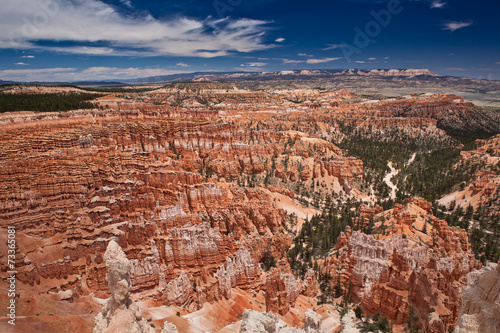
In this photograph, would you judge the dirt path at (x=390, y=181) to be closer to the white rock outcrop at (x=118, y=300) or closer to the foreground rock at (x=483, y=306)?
the foreground rock at (x=483, y=306)

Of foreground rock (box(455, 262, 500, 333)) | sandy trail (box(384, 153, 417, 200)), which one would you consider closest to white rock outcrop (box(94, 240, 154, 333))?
foreground rock (box(455, 262, 500, 333))

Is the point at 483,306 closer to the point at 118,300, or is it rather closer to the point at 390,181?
the point at 118,300

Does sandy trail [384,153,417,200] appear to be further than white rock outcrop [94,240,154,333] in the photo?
Yes

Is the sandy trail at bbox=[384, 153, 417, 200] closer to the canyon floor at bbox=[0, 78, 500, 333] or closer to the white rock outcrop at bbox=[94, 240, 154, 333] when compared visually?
the canyon floor at bbox=[0, 78, 500, 333]

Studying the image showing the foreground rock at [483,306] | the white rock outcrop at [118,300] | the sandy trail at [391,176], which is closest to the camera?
the foreground rock at [483,306]

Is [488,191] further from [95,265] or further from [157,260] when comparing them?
[95,265]

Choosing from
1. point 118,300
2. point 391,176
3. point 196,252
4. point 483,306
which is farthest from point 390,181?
point 118,300

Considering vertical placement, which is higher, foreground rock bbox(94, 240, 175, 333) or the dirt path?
foreground rock bbox(94, 240, 175, 333)

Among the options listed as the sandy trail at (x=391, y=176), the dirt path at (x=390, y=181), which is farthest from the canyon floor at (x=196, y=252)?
the sandy trail at (x=391, y=176)

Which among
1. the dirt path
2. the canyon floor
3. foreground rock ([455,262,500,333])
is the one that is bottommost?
the dirt path
